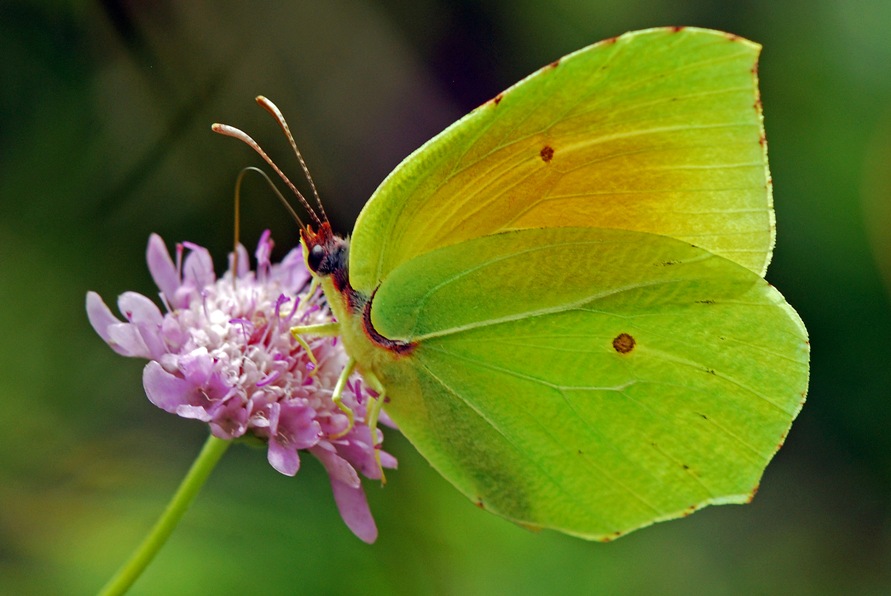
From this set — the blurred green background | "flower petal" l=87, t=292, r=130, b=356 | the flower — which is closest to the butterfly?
the flower

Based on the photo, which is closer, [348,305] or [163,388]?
[163,388]

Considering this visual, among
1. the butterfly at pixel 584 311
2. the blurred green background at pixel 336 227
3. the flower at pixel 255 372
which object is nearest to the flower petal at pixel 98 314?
the flower at pixel 255 372

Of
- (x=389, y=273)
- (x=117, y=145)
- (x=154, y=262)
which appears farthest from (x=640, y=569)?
(x=117, y=145)

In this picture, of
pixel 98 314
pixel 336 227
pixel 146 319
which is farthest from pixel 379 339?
pixel 336 227

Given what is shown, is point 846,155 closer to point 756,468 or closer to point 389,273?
point 756,468

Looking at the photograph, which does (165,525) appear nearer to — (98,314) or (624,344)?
(98,314)

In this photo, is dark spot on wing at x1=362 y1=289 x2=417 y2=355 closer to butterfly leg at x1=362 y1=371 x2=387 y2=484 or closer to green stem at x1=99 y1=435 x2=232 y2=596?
butterfly leg at x1=362 y1=371 x2=387 y2=484

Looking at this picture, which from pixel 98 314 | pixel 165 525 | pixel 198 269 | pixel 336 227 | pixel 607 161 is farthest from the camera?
pixel 336 227
